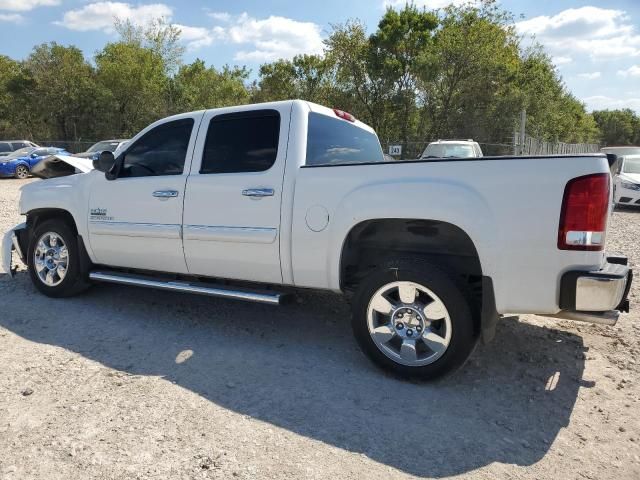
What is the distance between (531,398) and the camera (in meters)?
3.36

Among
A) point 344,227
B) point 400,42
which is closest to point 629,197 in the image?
point 344,227

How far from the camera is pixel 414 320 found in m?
3.49

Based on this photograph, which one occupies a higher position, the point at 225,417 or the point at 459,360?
the point at 459,360

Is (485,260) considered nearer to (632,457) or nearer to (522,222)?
(522,222)

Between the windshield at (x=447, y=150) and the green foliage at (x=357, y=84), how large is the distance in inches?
319

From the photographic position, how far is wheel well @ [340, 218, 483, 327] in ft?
11.5

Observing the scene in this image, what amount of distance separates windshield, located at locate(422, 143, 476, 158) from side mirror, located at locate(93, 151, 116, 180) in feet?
35.8

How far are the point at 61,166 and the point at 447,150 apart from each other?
36.8 ft

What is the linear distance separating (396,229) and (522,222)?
101 centimetres

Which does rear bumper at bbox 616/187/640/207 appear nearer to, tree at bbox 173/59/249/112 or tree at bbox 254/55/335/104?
tree at bbox 254/55/335/104

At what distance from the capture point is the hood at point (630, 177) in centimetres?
1340

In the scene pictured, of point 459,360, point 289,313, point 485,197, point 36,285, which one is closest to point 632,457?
point 459,360

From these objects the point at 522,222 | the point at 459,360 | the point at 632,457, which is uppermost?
the point at 522,222

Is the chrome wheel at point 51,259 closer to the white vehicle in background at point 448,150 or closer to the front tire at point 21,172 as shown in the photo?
the white vehicle in background at point 448,150
